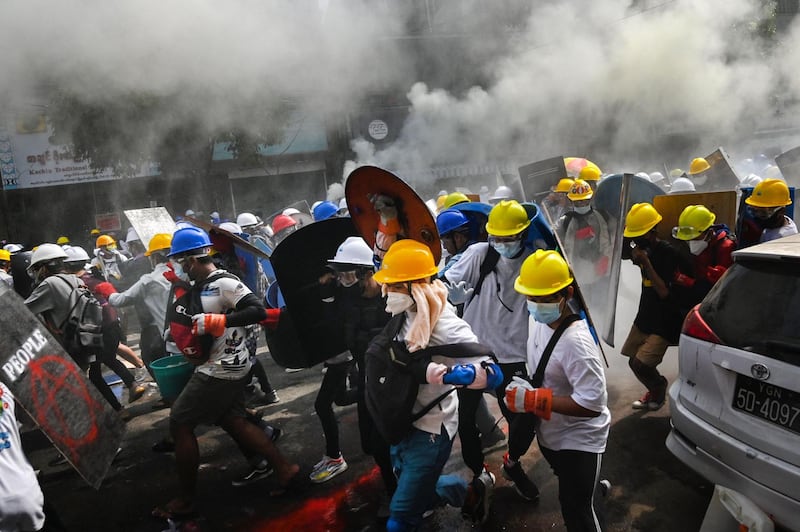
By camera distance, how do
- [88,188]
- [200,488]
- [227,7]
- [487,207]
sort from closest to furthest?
[200,488]
[487,207]
[227,7]
[88,188]

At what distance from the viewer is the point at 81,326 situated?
4438 millimetres

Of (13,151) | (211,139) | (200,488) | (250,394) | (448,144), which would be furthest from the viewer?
(448,144)

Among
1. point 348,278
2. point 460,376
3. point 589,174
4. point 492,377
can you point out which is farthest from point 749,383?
point 589,174

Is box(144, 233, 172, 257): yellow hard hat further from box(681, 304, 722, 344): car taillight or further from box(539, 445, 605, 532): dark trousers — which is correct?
box(681, 304, 722, 344): car taillight

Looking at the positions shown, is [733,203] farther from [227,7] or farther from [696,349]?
[227,7]

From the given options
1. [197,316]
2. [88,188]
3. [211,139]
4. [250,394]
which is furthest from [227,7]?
[197,316]

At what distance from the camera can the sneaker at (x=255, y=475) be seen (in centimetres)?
366

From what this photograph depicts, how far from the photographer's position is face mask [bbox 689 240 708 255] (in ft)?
12.8

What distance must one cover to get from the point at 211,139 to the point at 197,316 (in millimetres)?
12494

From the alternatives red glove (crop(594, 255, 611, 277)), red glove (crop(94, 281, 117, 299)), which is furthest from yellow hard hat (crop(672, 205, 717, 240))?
red glove (crop(94, 281, 117, 299))

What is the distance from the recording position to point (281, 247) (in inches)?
134

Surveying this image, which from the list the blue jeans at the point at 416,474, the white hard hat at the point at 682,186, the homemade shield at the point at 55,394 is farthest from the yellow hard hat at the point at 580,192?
the homemade shield at the point at 55,394

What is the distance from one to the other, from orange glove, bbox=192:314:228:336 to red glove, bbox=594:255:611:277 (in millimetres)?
3500

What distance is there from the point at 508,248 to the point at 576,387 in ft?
3.89
